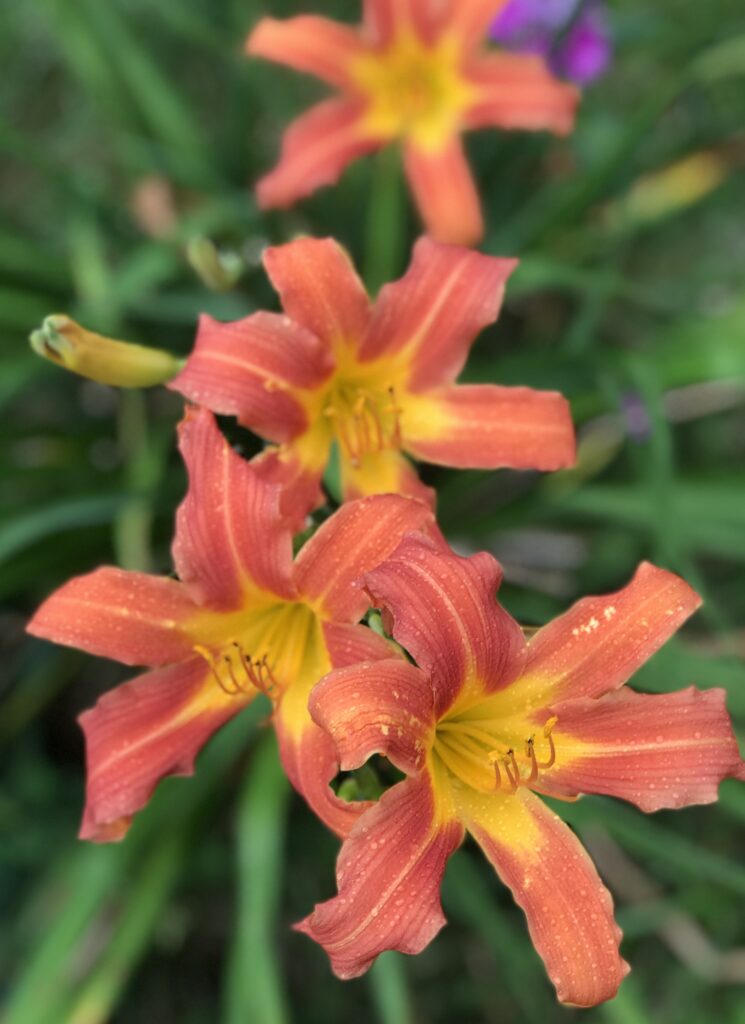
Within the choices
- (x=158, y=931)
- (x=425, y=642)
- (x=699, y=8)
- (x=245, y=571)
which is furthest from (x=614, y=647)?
(x=699, y=8)

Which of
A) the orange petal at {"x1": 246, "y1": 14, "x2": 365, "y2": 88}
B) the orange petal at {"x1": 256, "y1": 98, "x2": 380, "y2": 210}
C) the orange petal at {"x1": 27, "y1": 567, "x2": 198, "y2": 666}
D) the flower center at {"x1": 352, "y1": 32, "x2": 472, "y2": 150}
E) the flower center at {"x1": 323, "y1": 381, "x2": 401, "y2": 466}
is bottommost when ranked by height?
the orange petal at {"x1": 27, "y1": 567, "x2": 198, "y2": 666}

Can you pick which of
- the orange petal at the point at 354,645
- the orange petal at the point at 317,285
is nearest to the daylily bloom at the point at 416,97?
the orange petal at the point at 317,285

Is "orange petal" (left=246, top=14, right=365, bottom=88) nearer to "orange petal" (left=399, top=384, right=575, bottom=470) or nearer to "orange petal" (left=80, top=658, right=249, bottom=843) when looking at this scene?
"orange petal" (left=399, top=384, right=575, bottom=470)

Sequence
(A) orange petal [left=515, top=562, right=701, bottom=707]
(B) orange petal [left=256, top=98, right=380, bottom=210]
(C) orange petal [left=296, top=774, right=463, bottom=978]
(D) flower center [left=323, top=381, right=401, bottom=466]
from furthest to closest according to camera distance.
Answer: (B) orange petal [left=256, top=98, right=380, bottom=210] → (D) flower center [left=323, top=381, right=401, bottom=466] → (A) orange petal [left=515, top=562, right=701, bottom=707] → (C) orange petal [left=296, top=774, right=463, bottom=978]

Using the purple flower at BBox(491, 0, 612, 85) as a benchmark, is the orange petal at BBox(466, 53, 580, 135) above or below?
below

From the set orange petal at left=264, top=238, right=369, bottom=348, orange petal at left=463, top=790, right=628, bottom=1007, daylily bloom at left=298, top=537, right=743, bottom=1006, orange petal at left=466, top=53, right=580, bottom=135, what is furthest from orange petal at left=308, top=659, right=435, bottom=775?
orange petal at left=466, top=53, right=580, bottom=135

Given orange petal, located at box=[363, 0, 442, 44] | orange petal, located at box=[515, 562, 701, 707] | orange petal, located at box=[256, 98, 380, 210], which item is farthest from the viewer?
orange petal, located at box=[363, 0, 442, 44]

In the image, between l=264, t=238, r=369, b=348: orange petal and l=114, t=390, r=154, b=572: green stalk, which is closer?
l=264, t=238, r=369, b=348: orange petal
